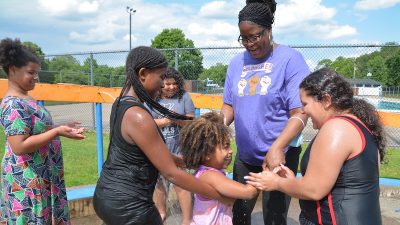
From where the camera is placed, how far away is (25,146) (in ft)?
8.56

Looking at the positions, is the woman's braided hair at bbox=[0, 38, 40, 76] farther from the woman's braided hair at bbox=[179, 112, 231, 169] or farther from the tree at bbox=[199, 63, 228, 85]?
the tree at bbox=[199, 63, 228, 85]

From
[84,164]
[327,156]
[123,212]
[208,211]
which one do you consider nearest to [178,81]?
[208,211]

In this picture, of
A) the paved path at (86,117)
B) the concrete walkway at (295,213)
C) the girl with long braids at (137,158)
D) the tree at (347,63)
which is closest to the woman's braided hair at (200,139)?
the girl with long braids at (137,158)

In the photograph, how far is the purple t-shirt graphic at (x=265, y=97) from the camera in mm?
2648

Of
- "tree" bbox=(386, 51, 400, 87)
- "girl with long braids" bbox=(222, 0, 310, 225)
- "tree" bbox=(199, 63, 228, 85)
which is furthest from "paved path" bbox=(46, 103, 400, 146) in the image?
"girl with long braids" bbox=(222, 0, 310, 225)

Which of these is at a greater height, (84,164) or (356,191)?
(356,191)

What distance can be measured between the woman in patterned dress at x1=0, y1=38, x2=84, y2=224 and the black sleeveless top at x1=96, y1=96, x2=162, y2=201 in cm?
68

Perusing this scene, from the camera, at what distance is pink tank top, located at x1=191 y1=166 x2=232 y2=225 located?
7.62 ft

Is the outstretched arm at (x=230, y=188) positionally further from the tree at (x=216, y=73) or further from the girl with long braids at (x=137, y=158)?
the tree at (x=216, y=73)

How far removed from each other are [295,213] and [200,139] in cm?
270

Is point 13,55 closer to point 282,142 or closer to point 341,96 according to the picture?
point 282,142

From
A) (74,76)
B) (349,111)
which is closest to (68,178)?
(349,111)

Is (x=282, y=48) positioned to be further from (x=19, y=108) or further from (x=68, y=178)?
(x=68, y=178)

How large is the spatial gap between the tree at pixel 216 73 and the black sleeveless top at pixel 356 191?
287 inches
